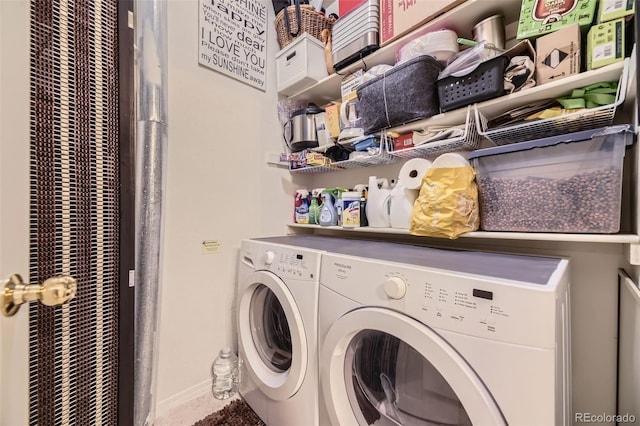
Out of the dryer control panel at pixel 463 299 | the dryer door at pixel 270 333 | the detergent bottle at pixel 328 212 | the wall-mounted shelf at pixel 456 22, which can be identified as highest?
the wall-mounted shelf at pixel 456 22

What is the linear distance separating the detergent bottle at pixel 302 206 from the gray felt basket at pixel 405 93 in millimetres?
727

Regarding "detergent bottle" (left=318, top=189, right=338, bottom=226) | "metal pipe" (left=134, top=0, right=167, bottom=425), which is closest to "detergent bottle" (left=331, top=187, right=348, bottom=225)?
"detergent bottle" (left=318, top=189, right=338, bottom=226)

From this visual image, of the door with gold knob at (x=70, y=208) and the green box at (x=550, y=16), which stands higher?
the green box at (x=550, y=16)

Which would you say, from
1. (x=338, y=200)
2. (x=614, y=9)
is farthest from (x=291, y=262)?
(x=614, y=9)

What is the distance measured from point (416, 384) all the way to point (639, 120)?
103cm

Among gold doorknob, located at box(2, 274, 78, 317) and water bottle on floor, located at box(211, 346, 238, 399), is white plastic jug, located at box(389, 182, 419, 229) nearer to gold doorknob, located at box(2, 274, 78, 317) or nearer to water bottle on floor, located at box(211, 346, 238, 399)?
gold doorknob, located at box(2, 274, 78, 317)

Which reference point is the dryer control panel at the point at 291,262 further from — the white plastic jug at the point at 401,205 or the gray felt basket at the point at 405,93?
the gray felt basket at the point at 405,93

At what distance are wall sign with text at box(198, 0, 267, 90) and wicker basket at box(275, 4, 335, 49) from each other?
162 millimetres

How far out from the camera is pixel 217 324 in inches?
62.4

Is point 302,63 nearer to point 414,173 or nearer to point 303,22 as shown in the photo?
point 303,22

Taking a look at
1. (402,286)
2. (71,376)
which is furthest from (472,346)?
(71,376)

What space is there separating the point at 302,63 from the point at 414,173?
1034mm

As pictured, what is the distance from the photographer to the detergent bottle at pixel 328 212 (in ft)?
5.24

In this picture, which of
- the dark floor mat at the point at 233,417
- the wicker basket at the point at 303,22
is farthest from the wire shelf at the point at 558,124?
the dark floor mat at the point at 233,417
